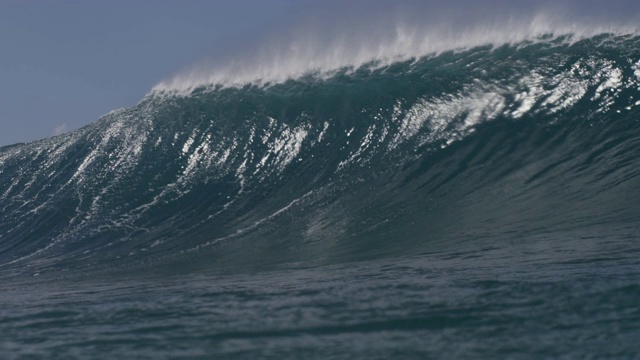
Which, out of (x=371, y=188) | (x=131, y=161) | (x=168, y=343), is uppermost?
(x=131, y=161)

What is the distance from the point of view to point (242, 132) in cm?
1784

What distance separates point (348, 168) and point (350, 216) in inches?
95.2

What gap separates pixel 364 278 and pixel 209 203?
696cm

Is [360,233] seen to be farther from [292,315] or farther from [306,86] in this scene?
[306,86]

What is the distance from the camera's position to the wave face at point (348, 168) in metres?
11.3

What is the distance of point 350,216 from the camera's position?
41.2ft

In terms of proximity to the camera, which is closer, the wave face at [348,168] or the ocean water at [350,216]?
the ocean water at [350,216]

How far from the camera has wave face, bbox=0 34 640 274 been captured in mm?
11336

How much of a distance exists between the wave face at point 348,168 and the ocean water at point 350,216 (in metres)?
0.05

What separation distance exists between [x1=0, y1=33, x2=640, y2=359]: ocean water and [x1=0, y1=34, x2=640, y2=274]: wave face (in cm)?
5

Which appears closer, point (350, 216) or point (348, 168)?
point (350, 216)

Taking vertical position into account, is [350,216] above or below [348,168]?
below

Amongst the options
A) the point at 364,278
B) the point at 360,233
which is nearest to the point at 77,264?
the point at 360,233

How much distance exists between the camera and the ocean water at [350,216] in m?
→ 5.98
